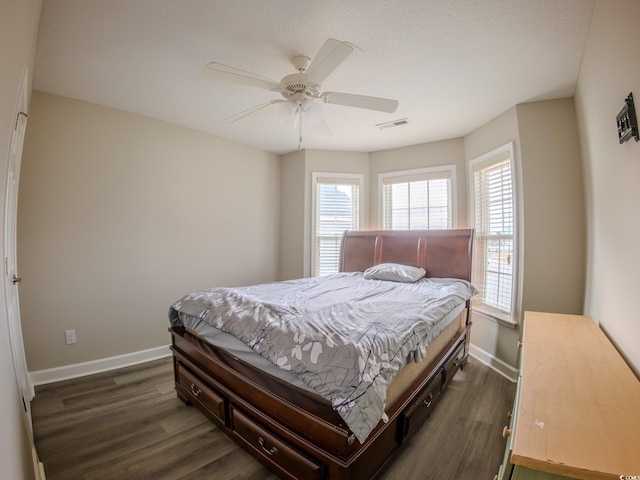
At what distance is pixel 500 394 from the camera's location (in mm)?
2488

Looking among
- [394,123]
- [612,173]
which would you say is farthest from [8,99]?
[394,123]

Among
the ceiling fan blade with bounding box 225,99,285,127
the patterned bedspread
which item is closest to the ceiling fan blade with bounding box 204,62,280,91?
the ceiling fan blade with bounding box 225,99,285,127

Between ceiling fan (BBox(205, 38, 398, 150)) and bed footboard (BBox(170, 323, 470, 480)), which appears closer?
bed footboard (BBox(170, 323, 470, 480))

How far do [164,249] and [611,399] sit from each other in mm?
3680

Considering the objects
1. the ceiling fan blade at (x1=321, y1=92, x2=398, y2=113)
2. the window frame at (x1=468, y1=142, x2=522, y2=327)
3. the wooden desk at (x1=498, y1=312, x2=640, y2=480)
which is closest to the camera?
the wooden desk at (x1=498, y1=312, x2=640, y2=480)

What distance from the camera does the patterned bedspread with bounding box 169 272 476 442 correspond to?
48.5 inches

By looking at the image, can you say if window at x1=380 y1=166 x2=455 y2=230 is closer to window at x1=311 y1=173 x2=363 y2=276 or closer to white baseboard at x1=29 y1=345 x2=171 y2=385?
window at x1=311 y1=173 x2=363 y2=276

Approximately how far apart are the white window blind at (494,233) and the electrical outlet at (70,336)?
4333 mm

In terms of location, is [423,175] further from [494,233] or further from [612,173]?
[612,173]

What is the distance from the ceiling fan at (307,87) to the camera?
5.12ft

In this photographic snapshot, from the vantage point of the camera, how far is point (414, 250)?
3619 mm

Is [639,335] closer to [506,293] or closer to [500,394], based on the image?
[500,394]

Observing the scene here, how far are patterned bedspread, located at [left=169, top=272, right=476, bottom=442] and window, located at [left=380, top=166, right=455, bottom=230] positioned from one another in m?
1.45

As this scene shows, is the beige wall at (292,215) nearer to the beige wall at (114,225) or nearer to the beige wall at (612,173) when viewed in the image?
the beige wall at (114,225)
